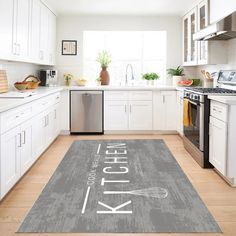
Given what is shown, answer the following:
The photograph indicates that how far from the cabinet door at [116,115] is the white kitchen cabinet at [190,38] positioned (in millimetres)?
1380

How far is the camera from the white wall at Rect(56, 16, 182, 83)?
7.00 m

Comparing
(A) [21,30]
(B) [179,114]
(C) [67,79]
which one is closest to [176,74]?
(B) [179,114]

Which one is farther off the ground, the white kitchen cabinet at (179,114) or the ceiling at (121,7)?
the ceiling at (121,7)

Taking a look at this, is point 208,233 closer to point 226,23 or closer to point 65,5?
point 226,23

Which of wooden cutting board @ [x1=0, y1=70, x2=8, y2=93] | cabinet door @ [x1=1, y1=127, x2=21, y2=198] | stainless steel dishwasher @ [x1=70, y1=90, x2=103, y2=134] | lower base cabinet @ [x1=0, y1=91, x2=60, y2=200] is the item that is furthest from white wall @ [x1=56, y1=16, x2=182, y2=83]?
cabinet door @ [x1=1, y1=127, x2=21, y2=198]

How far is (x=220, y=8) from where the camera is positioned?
465 cm

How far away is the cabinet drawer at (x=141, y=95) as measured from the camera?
662cm

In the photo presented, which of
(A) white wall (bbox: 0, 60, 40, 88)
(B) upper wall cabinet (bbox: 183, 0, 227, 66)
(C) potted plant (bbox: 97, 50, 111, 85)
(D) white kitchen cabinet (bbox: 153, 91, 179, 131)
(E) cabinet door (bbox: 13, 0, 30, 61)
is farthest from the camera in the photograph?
(C) potted plant (bbox: 97, 50, 111, 85)

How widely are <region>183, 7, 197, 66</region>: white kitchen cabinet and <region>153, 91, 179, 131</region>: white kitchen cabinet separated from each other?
2.26 ft

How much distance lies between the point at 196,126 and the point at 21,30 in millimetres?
2439

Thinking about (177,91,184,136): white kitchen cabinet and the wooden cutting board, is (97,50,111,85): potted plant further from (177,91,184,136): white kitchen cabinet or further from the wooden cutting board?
the wooden cutting board

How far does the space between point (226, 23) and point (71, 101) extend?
3.27 metres

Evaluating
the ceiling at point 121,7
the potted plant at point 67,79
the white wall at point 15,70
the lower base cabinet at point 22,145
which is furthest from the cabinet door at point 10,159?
the potted plant at point 67,79

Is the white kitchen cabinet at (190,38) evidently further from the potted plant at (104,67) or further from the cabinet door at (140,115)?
the potted plant at (104,67)
